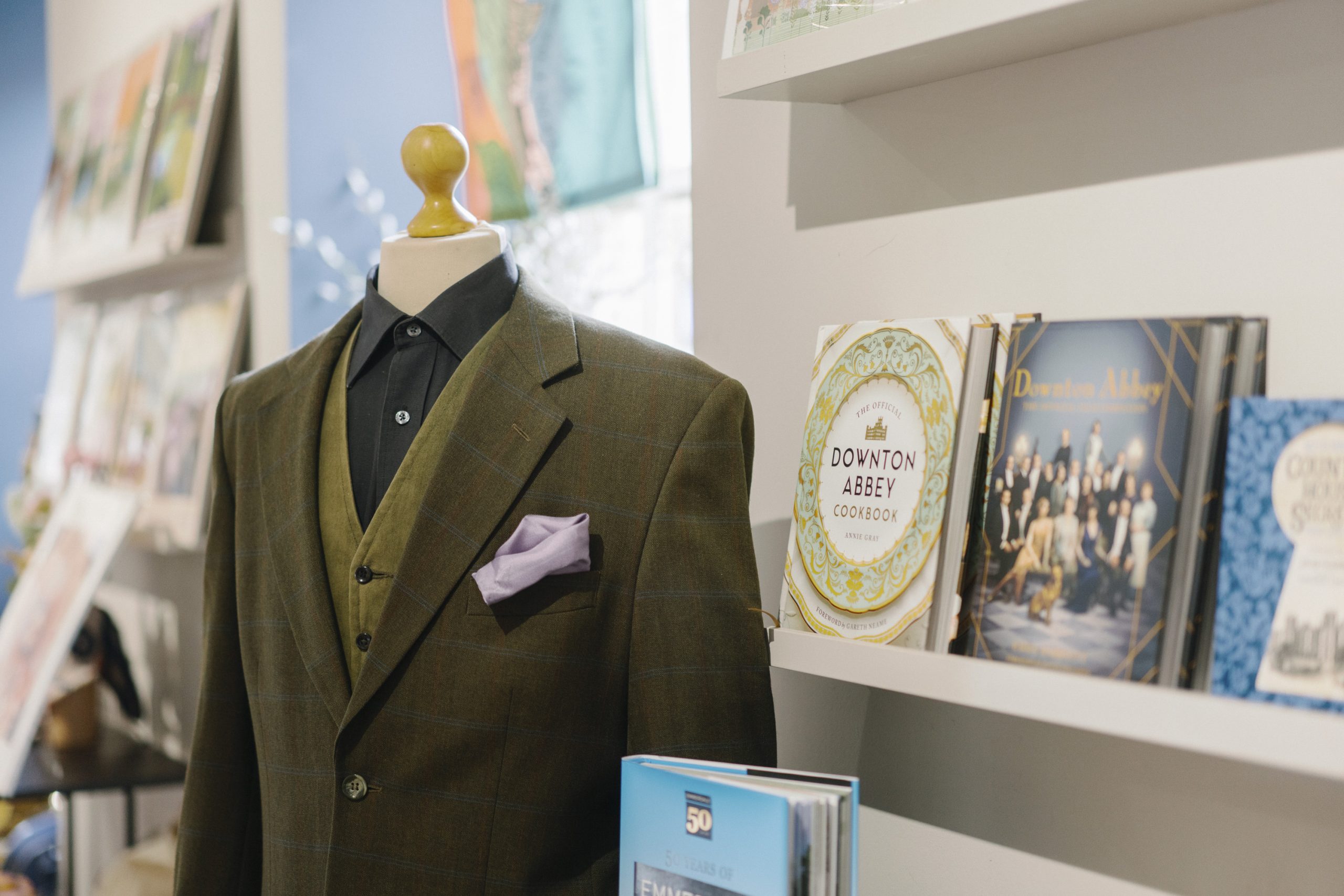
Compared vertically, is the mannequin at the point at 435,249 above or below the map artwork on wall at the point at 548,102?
below

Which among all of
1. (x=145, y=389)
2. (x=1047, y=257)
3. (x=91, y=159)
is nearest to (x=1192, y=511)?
(x=1047, y=257)

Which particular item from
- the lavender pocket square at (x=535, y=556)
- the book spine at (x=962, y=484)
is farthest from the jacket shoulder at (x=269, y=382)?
the book spine at (x=962, y=484)

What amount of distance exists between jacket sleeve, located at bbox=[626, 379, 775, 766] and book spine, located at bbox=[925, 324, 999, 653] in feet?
0.64

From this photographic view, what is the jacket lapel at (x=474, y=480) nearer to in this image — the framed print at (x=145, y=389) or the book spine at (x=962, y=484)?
the book spine at (x=962, y=484)

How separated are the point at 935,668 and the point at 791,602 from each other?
214 mm

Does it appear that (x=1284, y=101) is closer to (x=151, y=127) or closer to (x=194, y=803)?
(x=194, y=803)

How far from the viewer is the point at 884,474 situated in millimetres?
1037

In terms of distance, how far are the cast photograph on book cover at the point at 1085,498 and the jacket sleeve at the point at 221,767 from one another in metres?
0.82

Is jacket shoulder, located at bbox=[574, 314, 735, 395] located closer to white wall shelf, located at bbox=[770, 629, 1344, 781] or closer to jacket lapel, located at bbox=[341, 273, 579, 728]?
jacket lapel, located at bbox=[341, 273, 579, 728]

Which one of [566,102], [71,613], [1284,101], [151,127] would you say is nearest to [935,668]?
[1284,101]

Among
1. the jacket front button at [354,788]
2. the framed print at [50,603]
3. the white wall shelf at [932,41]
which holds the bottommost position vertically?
the framed print at [50,603]

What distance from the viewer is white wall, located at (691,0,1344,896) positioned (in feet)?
2.93

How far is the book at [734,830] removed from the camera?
0.80 meters

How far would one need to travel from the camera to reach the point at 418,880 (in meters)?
1.08
